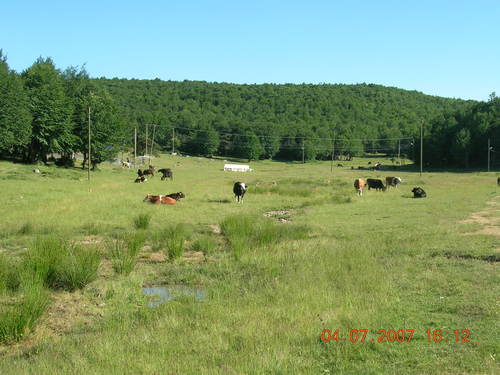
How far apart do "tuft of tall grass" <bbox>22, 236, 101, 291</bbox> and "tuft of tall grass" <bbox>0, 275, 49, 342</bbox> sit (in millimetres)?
1872

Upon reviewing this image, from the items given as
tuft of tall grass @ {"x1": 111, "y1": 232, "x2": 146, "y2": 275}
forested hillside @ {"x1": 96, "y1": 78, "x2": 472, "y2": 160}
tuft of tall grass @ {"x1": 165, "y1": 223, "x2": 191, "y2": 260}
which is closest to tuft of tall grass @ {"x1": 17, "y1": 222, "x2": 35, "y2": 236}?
tuft of tall grass @ {"x1": 165, "y1": 223, "x2": 191, "y2": 260}

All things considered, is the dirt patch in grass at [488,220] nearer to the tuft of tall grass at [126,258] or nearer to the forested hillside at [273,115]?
the tuft of tall grass at [126,258]

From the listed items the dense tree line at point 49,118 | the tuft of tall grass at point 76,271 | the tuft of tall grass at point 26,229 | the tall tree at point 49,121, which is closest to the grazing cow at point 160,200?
the tuft of tall grass at point 26,229

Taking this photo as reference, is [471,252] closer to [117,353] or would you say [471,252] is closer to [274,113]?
[117,353]

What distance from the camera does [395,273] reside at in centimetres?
1061

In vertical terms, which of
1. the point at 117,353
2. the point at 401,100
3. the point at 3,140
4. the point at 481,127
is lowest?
the point at 117,353

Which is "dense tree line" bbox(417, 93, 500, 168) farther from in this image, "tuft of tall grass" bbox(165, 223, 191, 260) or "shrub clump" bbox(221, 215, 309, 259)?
"tuft of tall grass" bbox(165, 223, 191, 260)

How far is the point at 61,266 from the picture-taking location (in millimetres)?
10016

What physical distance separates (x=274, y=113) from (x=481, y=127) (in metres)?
80.9

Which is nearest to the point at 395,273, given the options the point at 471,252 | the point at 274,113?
the point at 471,252

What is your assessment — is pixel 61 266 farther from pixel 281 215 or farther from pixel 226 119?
pixel 226 119

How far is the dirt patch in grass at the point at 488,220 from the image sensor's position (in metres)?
16.6

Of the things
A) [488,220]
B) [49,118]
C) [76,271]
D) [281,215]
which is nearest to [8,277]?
[76,271]

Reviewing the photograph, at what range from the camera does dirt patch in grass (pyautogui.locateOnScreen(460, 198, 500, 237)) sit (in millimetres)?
16578
